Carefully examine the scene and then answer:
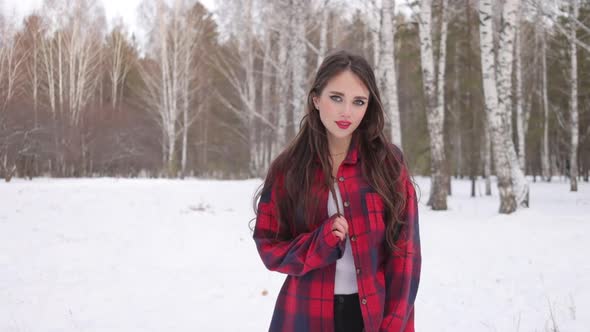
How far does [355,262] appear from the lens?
167 cm

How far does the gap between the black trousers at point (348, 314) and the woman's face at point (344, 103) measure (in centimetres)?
62

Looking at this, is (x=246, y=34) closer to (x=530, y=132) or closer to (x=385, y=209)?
(x=530, y=132)

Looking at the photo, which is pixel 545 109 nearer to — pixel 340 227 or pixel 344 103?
pixel 344 103

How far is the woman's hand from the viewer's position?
1.59 m

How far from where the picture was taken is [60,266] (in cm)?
573

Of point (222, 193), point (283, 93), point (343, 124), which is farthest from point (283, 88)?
point (343, 124)

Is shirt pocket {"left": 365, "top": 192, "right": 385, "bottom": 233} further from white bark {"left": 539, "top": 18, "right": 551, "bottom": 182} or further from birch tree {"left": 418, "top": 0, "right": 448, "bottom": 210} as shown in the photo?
white bark {"left": 539, "top": 18, "right": 551, "bottom": 182}

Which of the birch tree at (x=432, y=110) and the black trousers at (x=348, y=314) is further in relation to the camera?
the birch tree at (x=432, y=110)

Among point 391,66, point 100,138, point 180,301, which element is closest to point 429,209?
point 391,66

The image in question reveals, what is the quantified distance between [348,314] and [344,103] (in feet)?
2.62

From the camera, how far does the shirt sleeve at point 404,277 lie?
1.67 metres

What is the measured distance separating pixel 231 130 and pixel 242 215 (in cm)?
2067

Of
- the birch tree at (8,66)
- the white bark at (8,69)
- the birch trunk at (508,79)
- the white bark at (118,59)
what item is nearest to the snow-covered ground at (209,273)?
the birch trunk at (508,79)

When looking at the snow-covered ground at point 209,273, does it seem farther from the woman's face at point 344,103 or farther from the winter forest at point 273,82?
the winter forest at point 273,82
